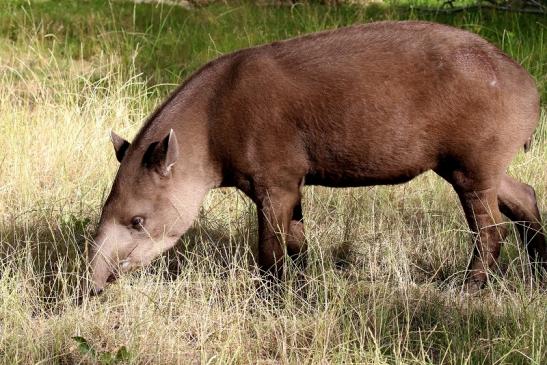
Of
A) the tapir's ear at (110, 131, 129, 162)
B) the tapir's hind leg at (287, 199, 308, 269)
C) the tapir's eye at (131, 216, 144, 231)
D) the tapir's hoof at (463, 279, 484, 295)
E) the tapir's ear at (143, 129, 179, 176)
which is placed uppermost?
the tapir's ear at (143, 129, 179, 176)

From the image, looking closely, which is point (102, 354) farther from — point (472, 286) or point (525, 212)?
point (525, 212)

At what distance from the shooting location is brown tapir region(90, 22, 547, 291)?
5.66 metres

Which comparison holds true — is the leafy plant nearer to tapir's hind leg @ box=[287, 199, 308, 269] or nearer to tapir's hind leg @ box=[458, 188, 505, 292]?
tapir's hind leg @ box=[287, 199, 308, 269]

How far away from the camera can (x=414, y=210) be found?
23.3 feet

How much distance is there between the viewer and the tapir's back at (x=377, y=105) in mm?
5664

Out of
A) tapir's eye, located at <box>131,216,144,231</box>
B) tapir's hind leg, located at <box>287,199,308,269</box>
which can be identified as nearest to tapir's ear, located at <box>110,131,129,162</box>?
tapir's eye, located at <box>131,216,144,231</box>

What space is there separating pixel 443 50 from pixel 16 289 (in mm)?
2584

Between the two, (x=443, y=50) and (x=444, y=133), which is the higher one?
(x=443, y=50)

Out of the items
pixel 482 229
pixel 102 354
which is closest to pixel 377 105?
pixel 482 229

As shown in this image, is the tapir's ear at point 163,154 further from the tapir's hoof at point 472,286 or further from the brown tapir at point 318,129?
the tapir's hoof at point 472,286

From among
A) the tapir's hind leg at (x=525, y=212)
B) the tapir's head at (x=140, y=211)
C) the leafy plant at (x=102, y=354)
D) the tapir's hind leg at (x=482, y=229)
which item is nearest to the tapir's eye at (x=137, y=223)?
the tapir's head at (x=140, y=211)

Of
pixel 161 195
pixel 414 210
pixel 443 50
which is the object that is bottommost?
pixel 414 210

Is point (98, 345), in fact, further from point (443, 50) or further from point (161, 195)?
point (443, 50)

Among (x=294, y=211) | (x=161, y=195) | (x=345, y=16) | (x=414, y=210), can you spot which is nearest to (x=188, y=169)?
(x=161, y=195)
